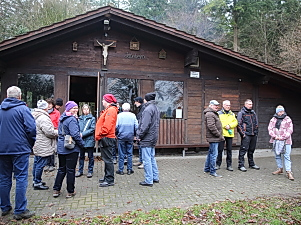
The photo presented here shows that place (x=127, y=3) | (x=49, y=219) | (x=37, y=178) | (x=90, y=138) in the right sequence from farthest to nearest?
(x=127, y=3)
(x=90, y=138)
(x=37, y=178)
(x=49, y=219)

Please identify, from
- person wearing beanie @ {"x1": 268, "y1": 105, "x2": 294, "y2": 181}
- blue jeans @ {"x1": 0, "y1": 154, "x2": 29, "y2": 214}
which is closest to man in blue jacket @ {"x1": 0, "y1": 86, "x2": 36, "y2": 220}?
blue jeans @ {"x1": 0, "y1": 154, "x2": 29, "y2": 214}

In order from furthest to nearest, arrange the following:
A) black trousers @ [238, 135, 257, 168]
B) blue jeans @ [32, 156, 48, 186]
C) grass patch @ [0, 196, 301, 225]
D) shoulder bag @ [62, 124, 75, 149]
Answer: black trousers @ [238, 135, 257, 168], blue jeans @ [32, 156, 48, 186], shoulder bag @ [62, 124, 75, 149], grass patch @ [0, 196, 301, 225]

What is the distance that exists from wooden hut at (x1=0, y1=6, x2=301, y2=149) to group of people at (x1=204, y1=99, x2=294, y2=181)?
2.17m

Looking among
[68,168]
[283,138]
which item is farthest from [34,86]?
[283,138]

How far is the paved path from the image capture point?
3785mm

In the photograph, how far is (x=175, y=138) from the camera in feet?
27.3

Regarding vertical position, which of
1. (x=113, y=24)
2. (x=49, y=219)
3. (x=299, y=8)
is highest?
(x=299, y=8)

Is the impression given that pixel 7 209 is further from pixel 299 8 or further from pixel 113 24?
pixel 299 8

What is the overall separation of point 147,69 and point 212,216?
582cm

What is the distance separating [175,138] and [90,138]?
142 inches

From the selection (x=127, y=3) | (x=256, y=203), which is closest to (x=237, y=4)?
(x=127, y=3)

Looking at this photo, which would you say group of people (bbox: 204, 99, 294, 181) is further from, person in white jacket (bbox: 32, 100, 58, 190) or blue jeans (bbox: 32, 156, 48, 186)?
blue jeans (bbox: 32, 156, 48, 186)

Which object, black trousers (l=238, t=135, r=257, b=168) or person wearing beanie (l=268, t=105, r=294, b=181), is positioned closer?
person wearing beanie (l=268, t=105, r=294, b=181)

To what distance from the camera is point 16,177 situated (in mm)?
3391
